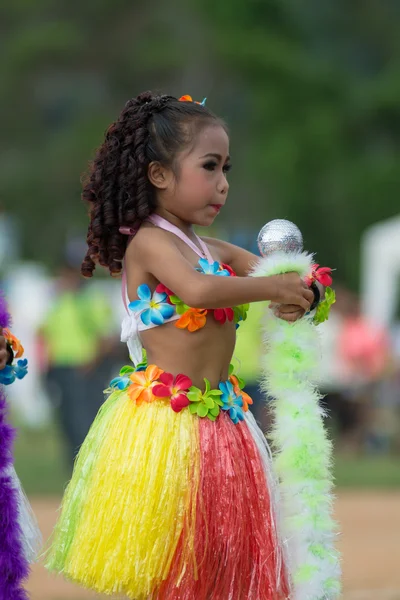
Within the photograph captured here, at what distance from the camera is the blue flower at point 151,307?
368cm

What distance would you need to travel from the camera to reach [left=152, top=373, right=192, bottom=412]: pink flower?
11.9 feet

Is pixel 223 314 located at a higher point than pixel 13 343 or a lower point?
higher

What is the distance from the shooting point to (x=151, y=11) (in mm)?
29406

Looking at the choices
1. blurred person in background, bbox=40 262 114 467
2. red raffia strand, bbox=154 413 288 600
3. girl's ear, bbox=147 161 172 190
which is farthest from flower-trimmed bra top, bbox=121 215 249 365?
blurred person in background, bbox=40 262 114 467

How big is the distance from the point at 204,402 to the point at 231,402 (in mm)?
123

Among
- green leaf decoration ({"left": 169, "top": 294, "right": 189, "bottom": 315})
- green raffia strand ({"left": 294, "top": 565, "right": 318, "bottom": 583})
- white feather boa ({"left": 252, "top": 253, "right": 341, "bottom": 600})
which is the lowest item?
green raffia strand ({"left": 294, "top": 565, "right": 318, "bottom": 583})

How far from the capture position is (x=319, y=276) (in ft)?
12.3

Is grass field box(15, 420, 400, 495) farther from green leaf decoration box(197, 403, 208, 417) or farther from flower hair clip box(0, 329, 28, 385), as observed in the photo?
green leaf decoration box(197, 403, 208, 417)

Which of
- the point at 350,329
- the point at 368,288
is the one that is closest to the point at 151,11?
the point at 368,288

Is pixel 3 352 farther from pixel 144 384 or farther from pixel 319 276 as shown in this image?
pixel 319 276

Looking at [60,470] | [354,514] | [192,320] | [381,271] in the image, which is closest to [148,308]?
[192,320]

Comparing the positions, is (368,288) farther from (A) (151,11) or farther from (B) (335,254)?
(A) (151,11)

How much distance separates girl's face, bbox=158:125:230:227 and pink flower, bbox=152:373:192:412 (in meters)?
0.49

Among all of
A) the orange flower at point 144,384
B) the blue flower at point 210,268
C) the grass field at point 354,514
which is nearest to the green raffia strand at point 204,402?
the orange flower at point 144,384
